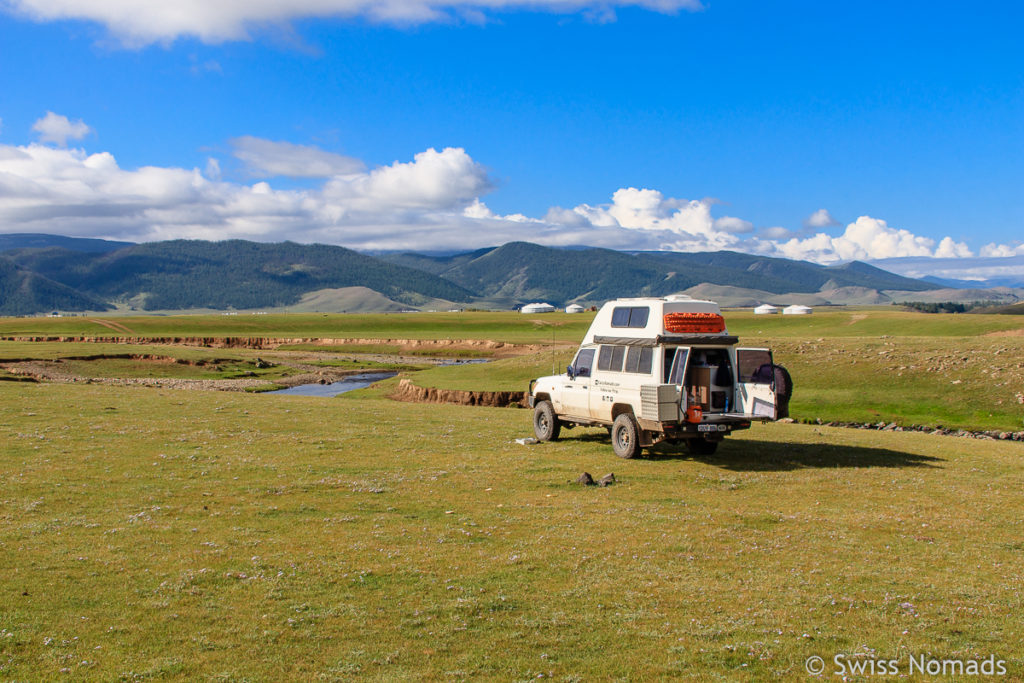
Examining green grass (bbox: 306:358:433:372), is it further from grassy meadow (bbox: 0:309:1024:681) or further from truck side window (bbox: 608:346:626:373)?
truck side window (bbox: 608:346:626:373)

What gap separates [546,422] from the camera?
2598 cm

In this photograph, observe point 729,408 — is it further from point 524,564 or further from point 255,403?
point 255,403

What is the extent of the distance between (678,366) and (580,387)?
4.16m

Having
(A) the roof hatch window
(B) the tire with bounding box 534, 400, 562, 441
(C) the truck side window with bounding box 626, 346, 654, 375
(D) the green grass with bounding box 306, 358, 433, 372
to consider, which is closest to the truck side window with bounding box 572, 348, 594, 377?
(A) the roof hatch window

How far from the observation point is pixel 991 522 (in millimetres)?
14547

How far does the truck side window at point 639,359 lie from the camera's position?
21.7 m

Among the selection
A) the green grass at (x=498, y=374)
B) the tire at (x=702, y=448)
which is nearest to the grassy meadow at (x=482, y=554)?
the tire at (x=702, y=448)

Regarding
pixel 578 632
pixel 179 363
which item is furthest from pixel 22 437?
pixel 179 363

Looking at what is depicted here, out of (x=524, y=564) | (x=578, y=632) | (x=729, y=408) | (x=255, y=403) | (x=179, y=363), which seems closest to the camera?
(x=578, y=632)

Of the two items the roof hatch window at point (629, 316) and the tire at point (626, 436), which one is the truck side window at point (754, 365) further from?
the tire at point (626, 436)

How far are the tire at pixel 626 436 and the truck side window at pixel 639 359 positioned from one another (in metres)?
1.41

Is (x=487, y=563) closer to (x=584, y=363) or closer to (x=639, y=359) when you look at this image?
(x=639, y=359)

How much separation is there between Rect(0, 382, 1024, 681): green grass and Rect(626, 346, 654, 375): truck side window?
9.28 feet

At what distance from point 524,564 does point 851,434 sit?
72.1ft
